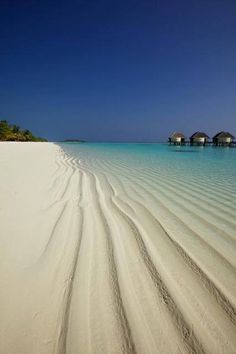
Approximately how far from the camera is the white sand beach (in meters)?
1.16

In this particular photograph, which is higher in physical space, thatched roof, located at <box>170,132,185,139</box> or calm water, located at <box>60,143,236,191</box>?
thatched roof, located at <box>170,132,185,139</box>

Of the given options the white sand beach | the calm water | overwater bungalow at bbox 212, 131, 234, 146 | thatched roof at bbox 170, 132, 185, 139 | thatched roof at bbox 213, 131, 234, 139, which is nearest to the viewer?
the white sand beach

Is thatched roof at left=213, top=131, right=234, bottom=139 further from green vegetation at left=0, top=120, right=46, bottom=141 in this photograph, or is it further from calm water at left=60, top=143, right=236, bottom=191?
green vegetation at left=0, top=120, right=46, bottom=141

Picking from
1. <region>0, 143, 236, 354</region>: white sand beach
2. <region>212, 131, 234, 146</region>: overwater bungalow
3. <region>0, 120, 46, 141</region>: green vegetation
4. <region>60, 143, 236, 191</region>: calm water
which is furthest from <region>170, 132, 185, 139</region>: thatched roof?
<region>0, 143, 236, 354</region>: white sand beach

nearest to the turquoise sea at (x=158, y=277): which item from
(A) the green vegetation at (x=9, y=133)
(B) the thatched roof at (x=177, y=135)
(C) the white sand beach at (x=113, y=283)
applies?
(C) the white sand beach at (x=113, y=283)

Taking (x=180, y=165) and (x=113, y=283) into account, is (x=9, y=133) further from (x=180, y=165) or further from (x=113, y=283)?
(x=113, y=283)

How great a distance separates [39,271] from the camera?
1711mm

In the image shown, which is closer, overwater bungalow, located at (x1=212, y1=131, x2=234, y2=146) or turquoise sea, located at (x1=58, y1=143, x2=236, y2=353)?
turquoise sea, located at (x1=58, y1=143, x2=236, y2=353)

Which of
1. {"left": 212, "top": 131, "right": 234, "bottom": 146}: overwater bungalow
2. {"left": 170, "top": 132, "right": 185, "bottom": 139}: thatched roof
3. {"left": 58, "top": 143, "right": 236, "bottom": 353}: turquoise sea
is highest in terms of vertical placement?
{"left": 170, "top": 132, "right": 185, "bottom": 139}: thatched roof

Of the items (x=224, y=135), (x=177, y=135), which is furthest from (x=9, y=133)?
(x=224, y=135)

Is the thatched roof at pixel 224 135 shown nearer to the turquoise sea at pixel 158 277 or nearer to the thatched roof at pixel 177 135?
the thatched roof at pixel 177 135

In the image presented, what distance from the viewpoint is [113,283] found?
5.22 ft

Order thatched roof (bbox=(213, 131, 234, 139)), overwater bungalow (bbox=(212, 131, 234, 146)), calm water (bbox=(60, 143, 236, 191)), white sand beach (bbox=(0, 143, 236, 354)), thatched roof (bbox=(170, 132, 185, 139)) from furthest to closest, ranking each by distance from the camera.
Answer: thatched roof (bbox=(170, 132, 185, 139)) → overwater bungalow (bbox=(212, 131, 234, 146)) → thatched roof (bbox=(213, 131, 234, 139)) → calm water (bbox=(60, 143, 236, 191)) → white sand beach (bbox=(0, 143, 236, 354))

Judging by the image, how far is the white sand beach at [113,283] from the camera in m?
1.16
